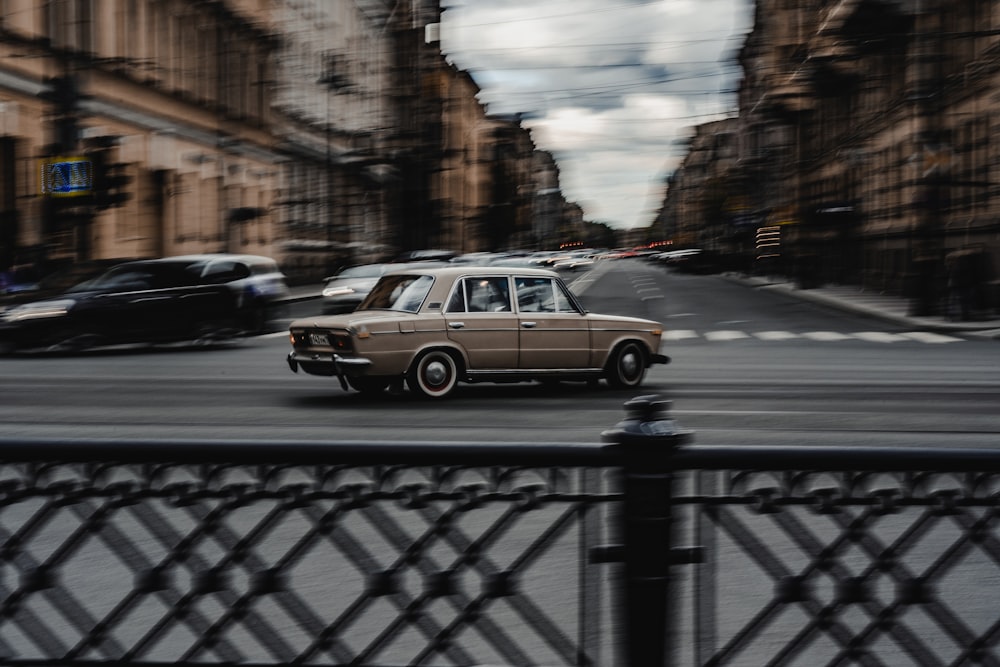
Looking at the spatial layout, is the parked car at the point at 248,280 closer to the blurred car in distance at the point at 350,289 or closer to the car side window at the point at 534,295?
the blurred car in distance at the point at 350,289

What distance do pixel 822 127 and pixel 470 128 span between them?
73.6 metres

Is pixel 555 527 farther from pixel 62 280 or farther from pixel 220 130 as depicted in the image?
pixel 220 130

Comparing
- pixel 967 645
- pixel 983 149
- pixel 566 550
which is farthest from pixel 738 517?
pixel 983 149

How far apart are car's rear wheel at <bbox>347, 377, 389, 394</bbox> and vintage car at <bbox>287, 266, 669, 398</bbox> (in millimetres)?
19

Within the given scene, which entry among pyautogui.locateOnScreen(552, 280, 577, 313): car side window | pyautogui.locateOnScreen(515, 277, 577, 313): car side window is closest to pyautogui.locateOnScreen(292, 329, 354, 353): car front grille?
pyautogui.locateOnScreen(515, 277, 577, 313): car side window

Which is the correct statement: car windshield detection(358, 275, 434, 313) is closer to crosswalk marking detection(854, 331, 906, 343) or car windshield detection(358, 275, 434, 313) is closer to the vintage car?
the vintage car

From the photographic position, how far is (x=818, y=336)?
86.1 feet

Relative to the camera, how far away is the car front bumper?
13.0m

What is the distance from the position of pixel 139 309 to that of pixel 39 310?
4.99 feet

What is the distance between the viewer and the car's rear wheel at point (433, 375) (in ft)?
44.4

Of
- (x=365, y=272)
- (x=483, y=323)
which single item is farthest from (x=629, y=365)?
(x=365, y=272)

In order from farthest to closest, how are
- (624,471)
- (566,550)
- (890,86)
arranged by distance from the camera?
1. (890,86)
2. (566,550)
3. (624,471)

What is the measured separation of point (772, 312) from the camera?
3541cm

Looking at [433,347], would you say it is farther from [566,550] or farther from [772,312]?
[772,312]
